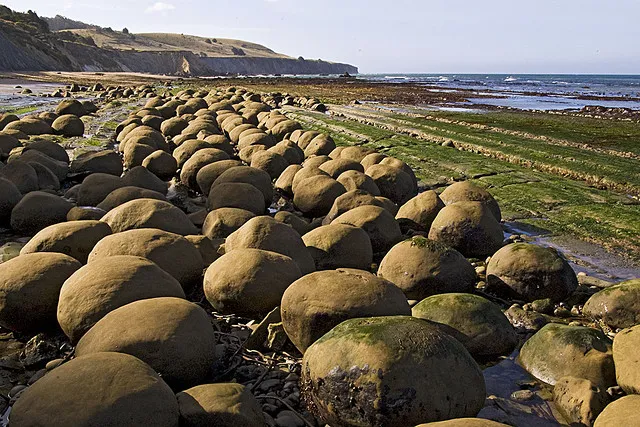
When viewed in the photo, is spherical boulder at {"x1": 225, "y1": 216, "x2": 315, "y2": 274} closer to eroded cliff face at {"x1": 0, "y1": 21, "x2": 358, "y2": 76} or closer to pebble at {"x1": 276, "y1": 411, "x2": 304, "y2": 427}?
pebble at {"x1": 276, "y1": 411, "x2": 304, "y2": 427}

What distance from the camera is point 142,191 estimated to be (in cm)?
804

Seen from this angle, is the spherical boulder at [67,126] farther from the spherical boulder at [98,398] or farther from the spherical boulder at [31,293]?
the spherical boulder at [98,398]

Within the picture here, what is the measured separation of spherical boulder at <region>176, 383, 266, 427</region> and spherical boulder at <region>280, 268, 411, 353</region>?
3.02 feet

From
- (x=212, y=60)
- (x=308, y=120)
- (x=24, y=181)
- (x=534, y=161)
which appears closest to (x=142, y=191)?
(x=24, y=181)

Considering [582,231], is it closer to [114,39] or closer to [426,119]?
[426,119]

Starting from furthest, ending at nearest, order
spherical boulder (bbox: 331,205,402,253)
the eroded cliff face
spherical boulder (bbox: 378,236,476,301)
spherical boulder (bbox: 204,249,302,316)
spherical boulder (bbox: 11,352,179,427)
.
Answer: the eroded cliff face
spherical boulder (bbox: 331,205,402,253)
spherical boulder (bbox: 378,236,476,301)
spherical boulder (bbox: 204,249,302,316)
spherical boulder (bbox: 11,352,179,427)

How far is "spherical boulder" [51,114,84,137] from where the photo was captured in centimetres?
1736

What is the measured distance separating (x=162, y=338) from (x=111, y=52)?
11214 centimetres

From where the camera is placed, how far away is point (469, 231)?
23.9ft

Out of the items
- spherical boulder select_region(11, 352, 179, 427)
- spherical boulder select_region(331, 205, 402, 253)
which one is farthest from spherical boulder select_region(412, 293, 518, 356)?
spherical boulder select_region(11, 352, 179, 427)

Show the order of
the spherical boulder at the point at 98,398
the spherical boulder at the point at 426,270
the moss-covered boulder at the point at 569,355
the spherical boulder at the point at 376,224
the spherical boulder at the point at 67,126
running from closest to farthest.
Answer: the spherical boulder at the point at 98,398
the moss-covered boulder at the point at 569,355
the spherical boulder at the point at 426,270
the spherical boulder at the point at 376,224
the spherical boulder at the point at 67,126

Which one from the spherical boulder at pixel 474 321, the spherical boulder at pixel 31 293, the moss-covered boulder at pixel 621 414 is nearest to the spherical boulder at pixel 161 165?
the spherical boulder at pixel 31 293

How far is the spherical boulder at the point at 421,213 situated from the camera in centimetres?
813

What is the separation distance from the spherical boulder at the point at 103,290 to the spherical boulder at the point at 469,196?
539 centimetres
